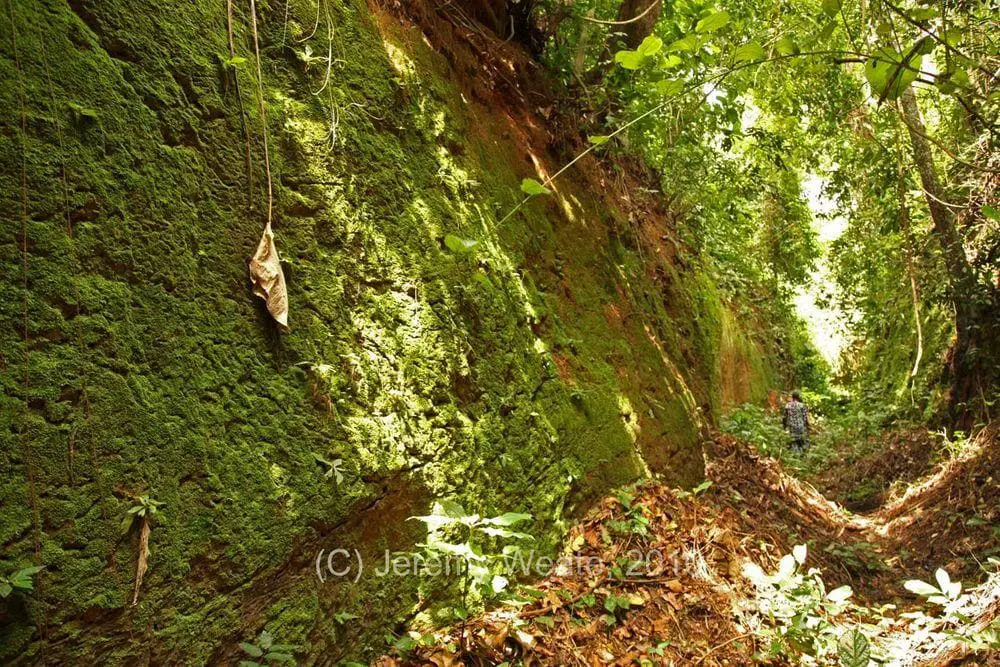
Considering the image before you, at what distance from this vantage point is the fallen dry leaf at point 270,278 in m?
2.49

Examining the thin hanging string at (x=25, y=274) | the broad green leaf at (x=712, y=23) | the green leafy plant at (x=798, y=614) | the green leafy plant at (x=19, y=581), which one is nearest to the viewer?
the green leafy plant at (x=19, y=581)

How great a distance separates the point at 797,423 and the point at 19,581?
10855 mm

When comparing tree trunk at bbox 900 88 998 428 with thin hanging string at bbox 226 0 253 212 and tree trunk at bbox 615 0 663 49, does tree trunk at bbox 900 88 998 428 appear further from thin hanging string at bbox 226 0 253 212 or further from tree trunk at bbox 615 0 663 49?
thin hanging string at bbox 226 0 253 212

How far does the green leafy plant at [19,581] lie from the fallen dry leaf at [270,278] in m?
1.13

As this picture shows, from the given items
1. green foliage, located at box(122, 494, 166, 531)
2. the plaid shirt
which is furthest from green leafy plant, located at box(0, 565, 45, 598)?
the plaid shirt

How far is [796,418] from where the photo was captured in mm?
10547

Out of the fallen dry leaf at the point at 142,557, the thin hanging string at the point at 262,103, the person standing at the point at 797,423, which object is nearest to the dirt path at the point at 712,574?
the fallen dry leaf at the point at 142,557

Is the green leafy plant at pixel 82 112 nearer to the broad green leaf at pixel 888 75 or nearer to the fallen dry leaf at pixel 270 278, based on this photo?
the fallen dry leaf at pixel 270 278

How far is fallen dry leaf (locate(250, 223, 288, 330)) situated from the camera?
2.49 meters

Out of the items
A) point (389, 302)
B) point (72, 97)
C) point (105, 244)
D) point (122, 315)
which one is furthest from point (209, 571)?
point (72, 97)

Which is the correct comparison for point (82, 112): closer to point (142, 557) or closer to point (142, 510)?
point (142, 510)

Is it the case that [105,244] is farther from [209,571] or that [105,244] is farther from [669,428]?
[669,428]

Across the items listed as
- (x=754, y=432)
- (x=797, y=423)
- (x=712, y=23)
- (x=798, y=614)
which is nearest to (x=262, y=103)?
(x=712, y=23)

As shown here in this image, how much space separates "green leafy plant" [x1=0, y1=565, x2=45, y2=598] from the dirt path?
1.34 metres
